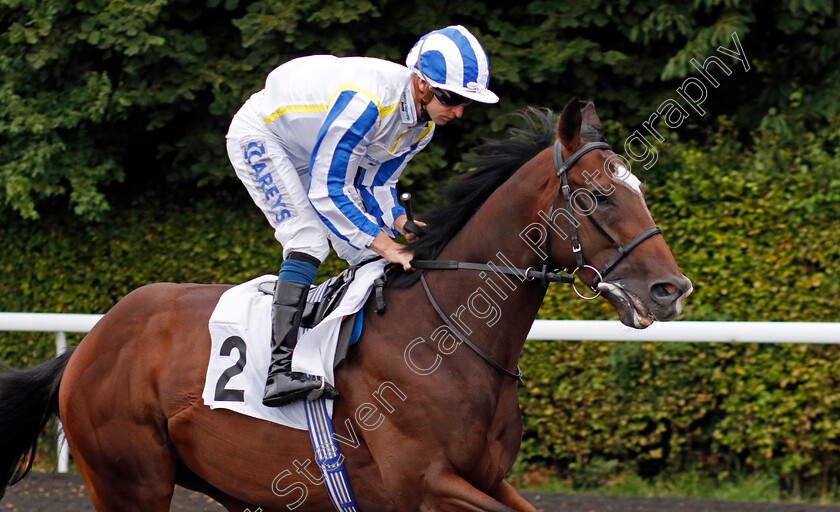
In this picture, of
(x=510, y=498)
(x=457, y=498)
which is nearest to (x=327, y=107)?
(x=457, y=498)

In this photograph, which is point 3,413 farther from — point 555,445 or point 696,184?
point 696,184

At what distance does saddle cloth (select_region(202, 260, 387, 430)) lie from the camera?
10.5 feet

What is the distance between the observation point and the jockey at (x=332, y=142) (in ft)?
10.3

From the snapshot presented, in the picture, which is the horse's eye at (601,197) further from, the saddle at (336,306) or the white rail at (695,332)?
the white rail at (695,332)

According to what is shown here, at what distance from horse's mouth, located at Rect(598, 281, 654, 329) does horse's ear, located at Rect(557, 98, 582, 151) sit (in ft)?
1.63

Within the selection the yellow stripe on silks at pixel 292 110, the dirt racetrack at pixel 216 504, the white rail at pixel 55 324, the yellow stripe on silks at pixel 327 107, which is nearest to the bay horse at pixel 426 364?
the yellow stripe on silks at pixel 327 107

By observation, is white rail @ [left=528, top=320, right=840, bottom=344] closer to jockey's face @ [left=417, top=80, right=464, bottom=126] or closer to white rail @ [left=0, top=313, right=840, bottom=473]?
white rail @ [left=0, top=313, right=840, bottom=473]

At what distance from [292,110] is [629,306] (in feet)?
4.77

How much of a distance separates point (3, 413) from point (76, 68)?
12.1ft

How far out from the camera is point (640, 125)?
649 cm

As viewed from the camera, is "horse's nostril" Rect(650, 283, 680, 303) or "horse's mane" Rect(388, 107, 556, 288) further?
"horse's mane" Rect(388, 107, 556, 288)

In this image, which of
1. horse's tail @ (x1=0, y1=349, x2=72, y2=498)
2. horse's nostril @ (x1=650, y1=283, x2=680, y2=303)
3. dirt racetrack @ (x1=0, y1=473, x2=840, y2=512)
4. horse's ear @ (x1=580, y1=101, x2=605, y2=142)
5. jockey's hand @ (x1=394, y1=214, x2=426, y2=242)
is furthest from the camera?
dirt racetrack @ (x1=0, y1=473, x2=840, y2=512)

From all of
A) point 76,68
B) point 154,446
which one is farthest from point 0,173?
point 154,446

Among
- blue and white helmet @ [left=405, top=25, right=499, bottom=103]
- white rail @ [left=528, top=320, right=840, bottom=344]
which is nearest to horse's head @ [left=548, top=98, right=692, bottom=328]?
blue and white helmet @ [left=405, top=25, right=499, bottom=103]
